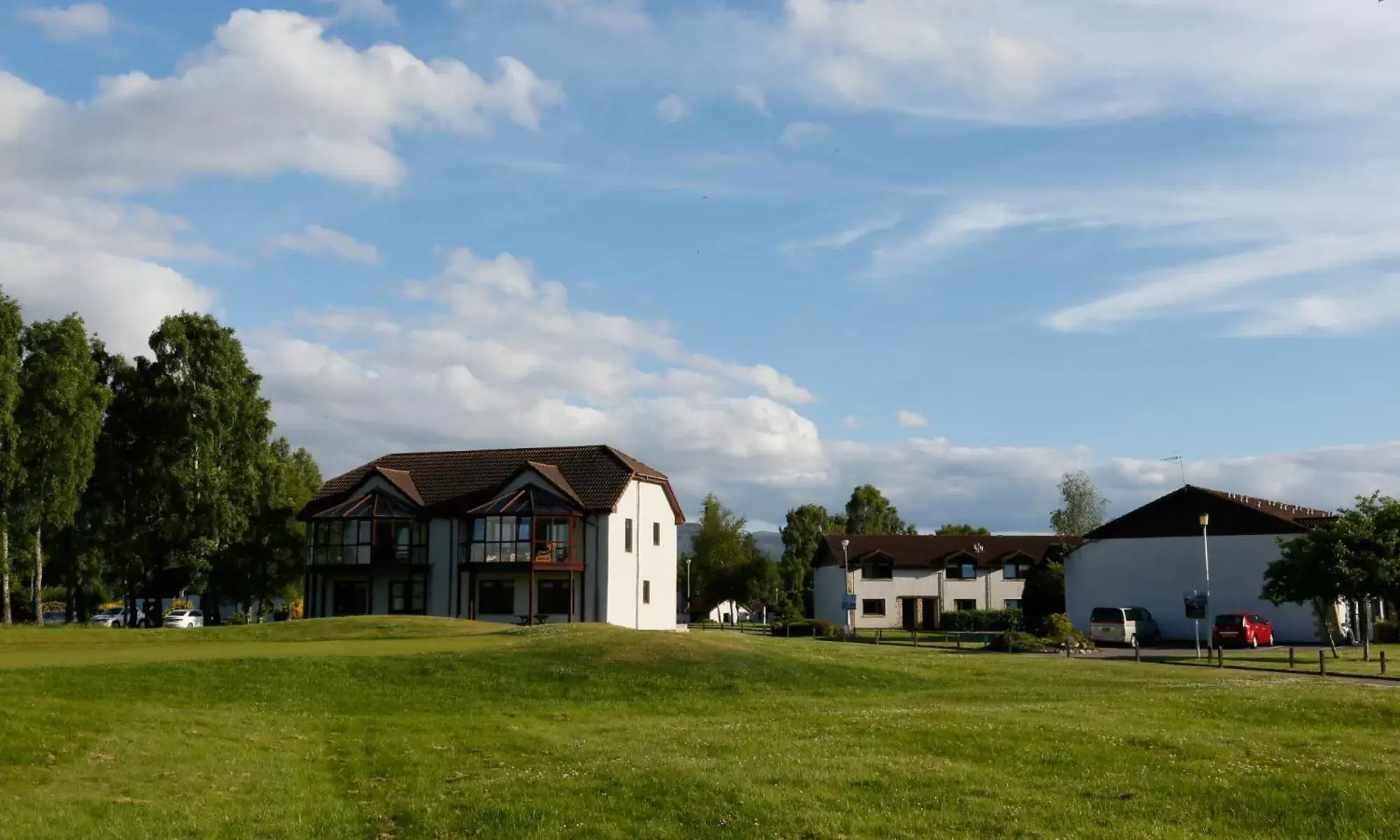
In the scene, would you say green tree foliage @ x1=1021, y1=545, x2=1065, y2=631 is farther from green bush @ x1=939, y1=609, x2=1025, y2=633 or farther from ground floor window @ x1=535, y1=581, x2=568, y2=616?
ground floor window @ x1=535, y1=581, x2=568, y2=616

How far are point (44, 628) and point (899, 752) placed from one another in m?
41.9

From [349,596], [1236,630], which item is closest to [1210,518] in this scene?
[1236,630]

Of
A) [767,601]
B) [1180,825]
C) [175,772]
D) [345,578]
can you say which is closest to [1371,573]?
[1180,825]

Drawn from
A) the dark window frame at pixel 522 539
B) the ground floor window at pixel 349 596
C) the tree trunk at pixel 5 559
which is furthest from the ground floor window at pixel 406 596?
the tree trunk at pixel 5 559

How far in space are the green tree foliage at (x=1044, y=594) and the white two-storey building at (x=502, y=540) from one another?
2200cm

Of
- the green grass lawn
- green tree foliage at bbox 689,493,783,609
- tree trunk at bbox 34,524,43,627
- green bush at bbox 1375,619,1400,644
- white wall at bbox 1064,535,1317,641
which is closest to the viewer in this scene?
the green grass lawn

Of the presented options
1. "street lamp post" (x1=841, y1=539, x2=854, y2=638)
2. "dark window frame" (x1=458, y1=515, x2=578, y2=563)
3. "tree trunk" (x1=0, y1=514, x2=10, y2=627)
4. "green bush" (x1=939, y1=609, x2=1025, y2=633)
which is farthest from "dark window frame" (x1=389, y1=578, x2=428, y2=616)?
"green bush" (x1=939, y1=609, x2=1025, y2=633)

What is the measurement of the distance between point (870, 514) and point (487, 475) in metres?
91.6

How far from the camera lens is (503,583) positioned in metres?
64.6

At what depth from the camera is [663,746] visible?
1967 centimetres

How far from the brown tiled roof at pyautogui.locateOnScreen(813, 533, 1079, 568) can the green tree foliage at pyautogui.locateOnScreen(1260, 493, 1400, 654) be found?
124 ft

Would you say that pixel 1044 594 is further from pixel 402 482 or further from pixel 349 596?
pixel 349 596

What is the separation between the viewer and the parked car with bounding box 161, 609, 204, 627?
235 feet

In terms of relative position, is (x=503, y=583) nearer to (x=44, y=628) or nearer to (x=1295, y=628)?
(x=44, y=628)
